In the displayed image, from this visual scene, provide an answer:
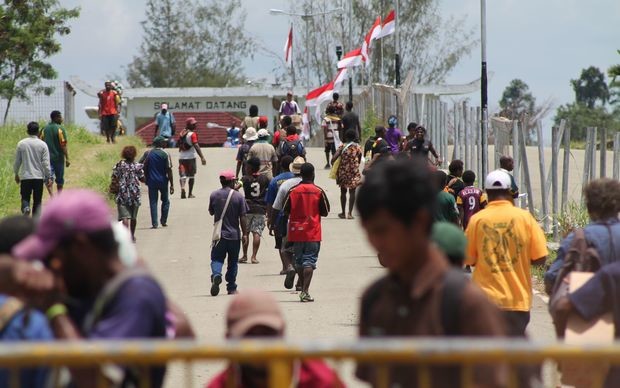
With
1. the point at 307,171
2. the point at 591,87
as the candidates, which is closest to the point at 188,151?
the point at 307,171

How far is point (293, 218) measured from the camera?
1562 cm

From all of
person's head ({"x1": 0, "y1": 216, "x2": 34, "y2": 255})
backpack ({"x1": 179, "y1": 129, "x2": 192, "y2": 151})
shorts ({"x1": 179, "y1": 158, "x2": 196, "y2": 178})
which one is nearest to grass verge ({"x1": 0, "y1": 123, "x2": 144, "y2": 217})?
shorts ({"x1": 179, "y1": 158, "x2": 196, "y2": 178})

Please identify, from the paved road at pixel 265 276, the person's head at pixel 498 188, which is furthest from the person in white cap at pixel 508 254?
the paved road at pixel 265 276

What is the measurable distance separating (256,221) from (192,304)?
11.1 ft

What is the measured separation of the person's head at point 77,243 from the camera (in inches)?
169

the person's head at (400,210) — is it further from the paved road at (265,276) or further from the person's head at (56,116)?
the person's head at (56,116)

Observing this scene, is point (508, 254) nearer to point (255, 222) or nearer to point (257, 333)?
point (257, 333)

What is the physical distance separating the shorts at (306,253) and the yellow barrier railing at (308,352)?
1163 centimetres

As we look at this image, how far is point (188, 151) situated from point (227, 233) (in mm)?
11901

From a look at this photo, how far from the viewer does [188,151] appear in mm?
27969

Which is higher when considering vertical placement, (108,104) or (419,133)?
(108,104)

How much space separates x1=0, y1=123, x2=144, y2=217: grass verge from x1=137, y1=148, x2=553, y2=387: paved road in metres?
2.08

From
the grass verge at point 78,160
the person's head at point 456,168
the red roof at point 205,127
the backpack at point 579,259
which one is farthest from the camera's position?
the red roof at point 205,127

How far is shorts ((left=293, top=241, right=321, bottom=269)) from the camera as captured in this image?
1569 centimetres
